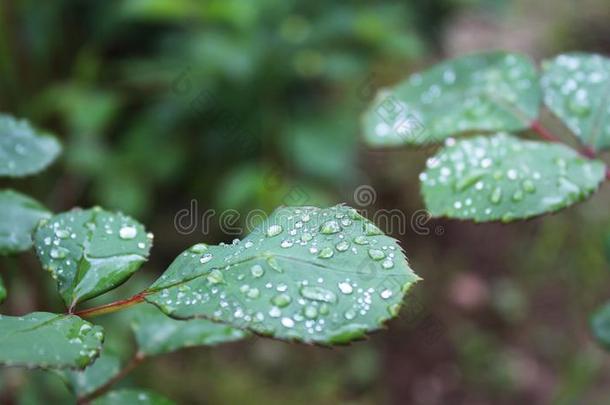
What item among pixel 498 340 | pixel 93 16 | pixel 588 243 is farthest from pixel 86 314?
pixel 93 16

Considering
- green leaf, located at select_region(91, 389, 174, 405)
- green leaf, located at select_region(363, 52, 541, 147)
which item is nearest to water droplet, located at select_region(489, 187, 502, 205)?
green leaf, located at select_region(363, 52, 541, 147)

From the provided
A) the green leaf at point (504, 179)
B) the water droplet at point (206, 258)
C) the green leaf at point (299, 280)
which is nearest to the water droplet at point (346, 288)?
the green leaf at point (299, 280)

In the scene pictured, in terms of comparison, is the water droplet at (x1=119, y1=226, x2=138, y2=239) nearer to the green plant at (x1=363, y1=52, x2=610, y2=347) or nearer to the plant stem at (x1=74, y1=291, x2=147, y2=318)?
the plant stem at (x1=74, y1=291, x2=147, y2=318)

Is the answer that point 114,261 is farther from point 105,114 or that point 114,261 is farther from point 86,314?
point 105,114

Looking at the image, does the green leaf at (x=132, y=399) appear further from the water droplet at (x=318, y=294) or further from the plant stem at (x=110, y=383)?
the water droplet at (x=318, y=294)

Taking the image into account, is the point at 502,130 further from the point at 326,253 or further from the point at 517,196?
the point at 326,253
